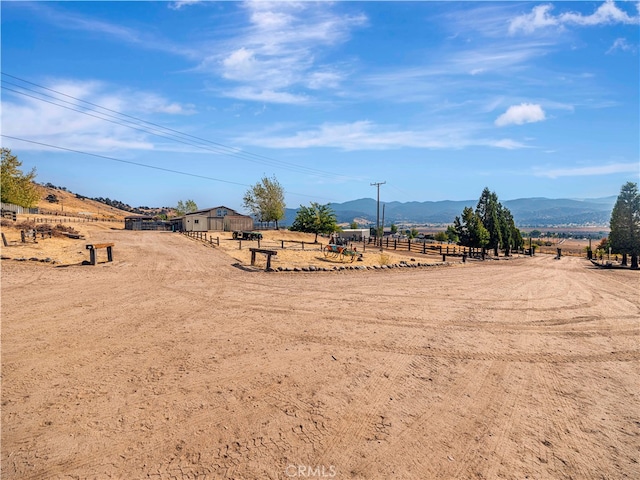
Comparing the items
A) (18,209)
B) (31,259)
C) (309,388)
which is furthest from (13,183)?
(309,388)

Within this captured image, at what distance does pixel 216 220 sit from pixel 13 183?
1103 inches

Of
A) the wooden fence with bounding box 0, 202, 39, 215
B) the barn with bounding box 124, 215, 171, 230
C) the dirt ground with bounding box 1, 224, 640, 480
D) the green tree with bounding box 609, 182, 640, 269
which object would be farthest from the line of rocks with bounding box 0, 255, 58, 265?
the barn with bounding box 124, 215, 171, 230

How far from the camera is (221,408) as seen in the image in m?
Result: 5.70

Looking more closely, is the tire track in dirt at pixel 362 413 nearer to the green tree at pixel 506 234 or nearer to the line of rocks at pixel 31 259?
the line of rocks at pixel 31 259

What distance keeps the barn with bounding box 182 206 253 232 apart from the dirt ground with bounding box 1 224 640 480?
166 feet

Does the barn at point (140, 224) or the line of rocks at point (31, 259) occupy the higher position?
the barn at point (140, 224)

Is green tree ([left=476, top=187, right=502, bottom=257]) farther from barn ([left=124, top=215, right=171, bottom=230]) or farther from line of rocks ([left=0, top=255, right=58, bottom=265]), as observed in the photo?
barn ([left=124, top=215, right=171, bottom=230])

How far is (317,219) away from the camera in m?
45.6

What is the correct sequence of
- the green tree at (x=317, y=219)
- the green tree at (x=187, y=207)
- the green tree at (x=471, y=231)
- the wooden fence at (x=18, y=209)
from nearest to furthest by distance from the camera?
the green tree at (x=317, y=219), the green tree at (x=471, y=231), the wooden fence at (x=18, y=209), the green tree at (x=187, y=207)

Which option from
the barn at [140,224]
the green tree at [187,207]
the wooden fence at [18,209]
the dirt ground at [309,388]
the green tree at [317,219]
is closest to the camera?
the dirt ground at [309,388]

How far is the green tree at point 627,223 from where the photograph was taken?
36.2m

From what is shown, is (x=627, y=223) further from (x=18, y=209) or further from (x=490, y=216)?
(x=18, y=209)

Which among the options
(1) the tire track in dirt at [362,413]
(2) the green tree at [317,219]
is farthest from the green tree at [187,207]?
(1) the tire track in dirt at [362,413]

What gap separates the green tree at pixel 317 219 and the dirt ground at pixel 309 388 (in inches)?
1286
